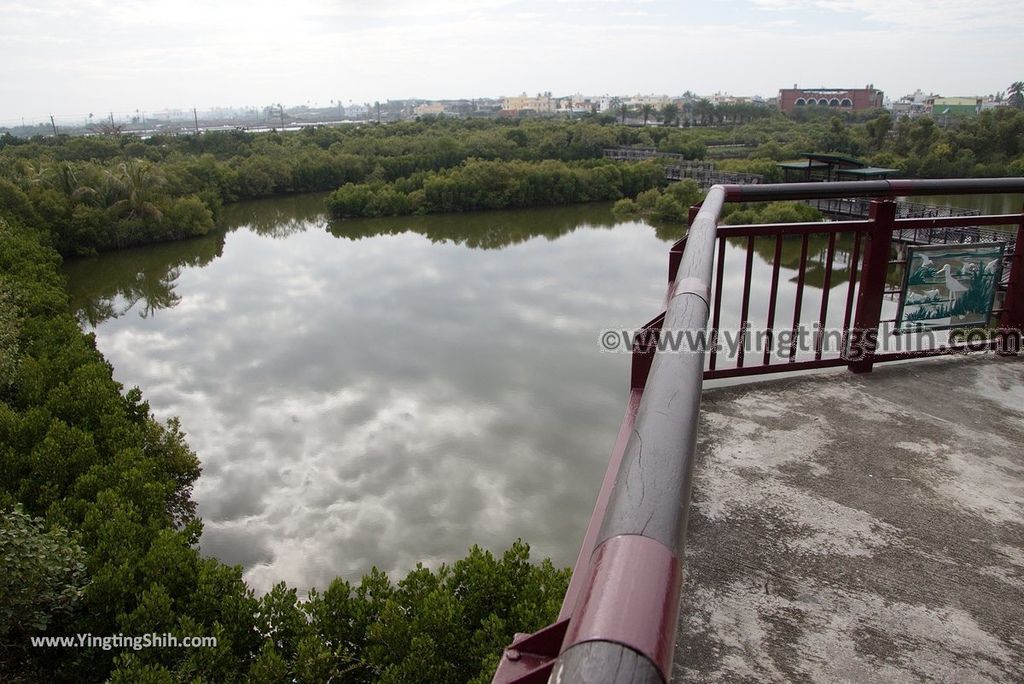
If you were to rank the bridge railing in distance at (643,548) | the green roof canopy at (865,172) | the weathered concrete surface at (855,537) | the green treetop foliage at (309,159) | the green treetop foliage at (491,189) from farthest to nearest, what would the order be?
1. the green treetop foliage at (491,189)
2. the green treetop foliage at (309,159)
3. the green roof canopy at (865,172)
4. the weathered concrete surface at (855,537)
5. the bridge railing in distance at (643,548)

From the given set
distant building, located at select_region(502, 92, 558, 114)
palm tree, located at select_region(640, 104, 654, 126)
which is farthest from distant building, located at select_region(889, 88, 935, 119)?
distant building, located at select_region(502, 92, 558, 114)

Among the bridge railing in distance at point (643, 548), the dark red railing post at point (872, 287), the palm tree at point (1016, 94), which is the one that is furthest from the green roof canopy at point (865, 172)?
the palm tree at point (1016, 94)

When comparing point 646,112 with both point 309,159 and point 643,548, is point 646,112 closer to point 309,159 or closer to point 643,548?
point 309,159

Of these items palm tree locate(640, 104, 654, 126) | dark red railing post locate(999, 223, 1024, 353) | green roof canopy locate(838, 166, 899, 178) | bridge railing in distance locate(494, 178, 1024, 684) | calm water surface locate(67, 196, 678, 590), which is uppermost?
palm tree locate(640, 104, 654, 126)

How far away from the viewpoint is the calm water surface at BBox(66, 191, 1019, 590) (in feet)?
27.8

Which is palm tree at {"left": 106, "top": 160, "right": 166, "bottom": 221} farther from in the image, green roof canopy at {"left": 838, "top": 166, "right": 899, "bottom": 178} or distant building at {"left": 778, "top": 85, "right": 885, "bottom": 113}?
distant building at {"left": 778, "top": 85, "right": 885, "bottom": 113}

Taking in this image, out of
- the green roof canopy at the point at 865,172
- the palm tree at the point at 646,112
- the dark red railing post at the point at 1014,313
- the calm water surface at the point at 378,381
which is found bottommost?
the calm water surface at the point at 378,381

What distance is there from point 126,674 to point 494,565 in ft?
7.54

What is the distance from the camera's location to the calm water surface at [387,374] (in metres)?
8.48

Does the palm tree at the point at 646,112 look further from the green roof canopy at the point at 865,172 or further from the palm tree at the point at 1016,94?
the green roof canopy at the point at 865,172

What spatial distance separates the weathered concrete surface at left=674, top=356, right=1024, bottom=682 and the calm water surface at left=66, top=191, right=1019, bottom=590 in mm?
5652

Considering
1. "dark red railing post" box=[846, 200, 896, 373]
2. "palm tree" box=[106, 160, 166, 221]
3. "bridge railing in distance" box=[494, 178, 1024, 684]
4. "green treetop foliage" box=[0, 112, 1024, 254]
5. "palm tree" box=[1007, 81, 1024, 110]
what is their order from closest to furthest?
1. "bridge railing in distance" box=[494, 178, 1024, 684]
2. "dark red railing post" box=[846, 200, 896, 373]
3. "green treetop foliage" box=[0, 112, 1024, 254]
4. "palm tree" box=[106, 160, 166, 221]
5. "palm tree" box=[1007, 81, 1024, 110]

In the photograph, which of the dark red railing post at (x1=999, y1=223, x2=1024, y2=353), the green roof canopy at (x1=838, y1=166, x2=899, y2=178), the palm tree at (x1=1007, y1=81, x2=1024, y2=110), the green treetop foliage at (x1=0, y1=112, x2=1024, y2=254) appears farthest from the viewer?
the palm tree at (x1=1007, y1=81, x2=1024, y2=110)

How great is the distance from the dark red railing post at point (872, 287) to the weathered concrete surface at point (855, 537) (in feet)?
0.66
